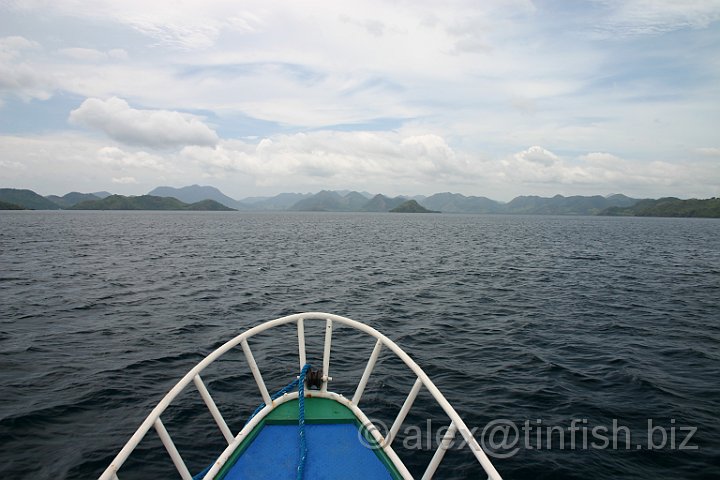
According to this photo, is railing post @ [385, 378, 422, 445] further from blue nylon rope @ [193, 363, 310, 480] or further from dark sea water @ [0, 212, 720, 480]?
dark sea water @ [0, 212, 720, 480]

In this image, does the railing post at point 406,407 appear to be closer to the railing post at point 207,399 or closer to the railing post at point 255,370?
the railing post at point 255,370

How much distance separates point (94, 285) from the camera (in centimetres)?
3198

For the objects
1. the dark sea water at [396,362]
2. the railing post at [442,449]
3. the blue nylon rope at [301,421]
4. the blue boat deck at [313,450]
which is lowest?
the dark sea water at [396,362]

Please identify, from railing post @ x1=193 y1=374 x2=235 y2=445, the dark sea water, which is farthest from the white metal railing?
the dark sea water

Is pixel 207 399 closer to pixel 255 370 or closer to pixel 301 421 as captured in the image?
pixel 255 370

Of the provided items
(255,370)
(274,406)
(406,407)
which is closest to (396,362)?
(274,406)

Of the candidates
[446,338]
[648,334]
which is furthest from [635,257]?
[446,338]

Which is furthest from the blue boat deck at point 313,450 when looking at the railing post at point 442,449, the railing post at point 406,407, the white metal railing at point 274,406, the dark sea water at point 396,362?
the dark sea water at point 396,362

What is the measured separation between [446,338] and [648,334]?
33.8 ft

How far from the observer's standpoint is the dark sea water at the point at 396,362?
1071cm

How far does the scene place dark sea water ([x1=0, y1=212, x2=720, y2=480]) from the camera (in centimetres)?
1071

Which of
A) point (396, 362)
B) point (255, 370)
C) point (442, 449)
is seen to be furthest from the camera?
point (396, 362)

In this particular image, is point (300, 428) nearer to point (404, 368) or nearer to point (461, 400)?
point (461, 400)

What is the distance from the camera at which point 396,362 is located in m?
17.2
